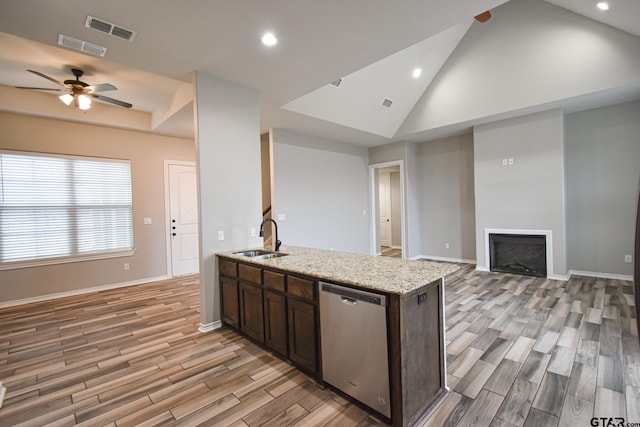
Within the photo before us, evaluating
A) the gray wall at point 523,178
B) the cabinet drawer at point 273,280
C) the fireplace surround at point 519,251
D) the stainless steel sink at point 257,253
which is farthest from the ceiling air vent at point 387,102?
the cabinet drawer at point 273,280

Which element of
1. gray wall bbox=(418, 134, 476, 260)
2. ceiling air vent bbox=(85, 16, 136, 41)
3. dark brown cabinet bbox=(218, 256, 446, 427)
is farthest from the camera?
gray wall bbox=(418, 134, 476, 260)

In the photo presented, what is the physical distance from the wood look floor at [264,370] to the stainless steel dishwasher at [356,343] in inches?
6.1

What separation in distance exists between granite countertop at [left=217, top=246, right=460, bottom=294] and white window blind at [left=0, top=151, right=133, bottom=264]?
11.9ft

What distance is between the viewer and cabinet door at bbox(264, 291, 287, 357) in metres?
2.39

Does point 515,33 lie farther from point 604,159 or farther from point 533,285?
point 533,285

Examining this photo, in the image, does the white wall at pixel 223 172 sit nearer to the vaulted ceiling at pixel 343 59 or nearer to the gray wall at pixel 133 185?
the vaulted ceiling at pixel 343 59

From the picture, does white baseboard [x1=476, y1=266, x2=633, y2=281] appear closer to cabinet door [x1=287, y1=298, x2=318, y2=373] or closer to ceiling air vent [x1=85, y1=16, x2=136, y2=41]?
cabinet door [x1=287, y1=298, x2=318, y2=373]

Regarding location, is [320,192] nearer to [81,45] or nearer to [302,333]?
[302,333]

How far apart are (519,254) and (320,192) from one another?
390cm

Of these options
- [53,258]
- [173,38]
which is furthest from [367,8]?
[53,258]

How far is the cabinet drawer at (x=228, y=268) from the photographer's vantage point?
297 centimetres

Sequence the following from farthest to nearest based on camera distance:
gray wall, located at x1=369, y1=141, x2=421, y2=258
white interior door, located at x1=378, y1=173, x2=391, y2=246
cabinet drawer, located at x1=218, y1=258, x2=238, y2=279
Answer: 1. white interior door, located at x1=378, y1=173, x2=391, y2=246
2. gray wall, located at x1=369, y1=141, x2=421, y2=258
3. cabinet drawer, located at x1=218, y1=258, x2=238, y2=279

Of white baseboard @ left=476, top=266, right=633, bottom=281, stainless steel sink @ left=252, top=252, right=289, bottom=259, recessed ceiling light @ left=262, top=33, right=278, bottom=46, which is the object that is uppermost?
recessed ceiling light @ left=262, top=33, right=278, bottom=46

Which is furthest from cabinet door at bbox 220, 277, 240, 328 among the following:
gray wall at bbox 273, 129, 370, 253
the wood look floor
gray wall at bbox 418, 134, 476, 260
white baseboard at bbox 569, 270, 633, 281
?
white baseboard at bbox 569, 270, 633, 281
